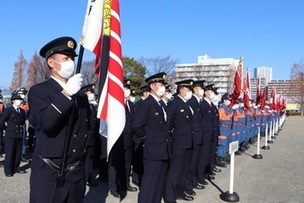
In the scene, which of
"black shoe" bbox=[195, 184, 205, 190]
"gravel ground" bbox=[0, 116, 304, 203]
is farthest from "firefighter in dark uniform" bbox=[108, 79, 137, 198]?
"black shoe" bbox=[195, 184, 205, 190]

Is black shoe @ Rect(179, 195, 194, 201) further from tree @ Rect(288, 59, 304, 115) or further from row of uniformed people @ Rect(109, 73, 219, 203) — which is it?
tree @ Rect(288, 59, 304, 115)

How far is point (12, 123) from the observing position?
841 cm

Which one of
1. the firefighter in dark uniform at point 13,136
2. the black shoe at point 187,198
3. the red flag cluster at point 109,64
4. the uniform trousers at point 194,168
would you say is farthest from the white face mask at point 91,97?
the red flag cluster at point 109,64

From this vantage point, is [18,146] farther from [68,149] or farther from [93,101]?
[68,149]

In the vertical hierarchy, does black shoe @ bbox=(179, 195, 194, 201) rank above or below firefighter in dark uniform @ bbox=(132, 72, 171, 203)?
below

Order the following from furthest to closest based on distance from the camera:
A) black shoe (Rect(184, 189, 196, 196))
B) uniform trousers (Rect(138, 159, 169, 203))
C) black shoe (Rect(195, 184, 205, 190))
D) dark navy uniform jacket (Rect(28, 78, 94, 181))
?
1. black shoe (Rect(195, 184, 205, 190))
2. black shoe (Rect(184, 189, 196, 196))
3. uniform trousers (Rect(138, 159, 169, 203))
4. dark navy uniform jacket (Rect(28, 78, 94, 181))

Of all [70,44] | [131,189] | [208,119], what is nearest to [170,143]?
[131,189]

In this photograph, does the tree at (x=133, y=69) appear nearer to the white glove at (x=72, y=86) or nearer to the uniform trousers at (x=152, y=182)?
the uniform trousers at (x=152, y=182)

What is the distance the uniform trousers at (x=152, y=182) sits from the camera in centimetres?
504

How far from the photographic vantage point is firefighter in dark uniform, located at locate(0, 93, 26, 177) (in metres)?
8.20

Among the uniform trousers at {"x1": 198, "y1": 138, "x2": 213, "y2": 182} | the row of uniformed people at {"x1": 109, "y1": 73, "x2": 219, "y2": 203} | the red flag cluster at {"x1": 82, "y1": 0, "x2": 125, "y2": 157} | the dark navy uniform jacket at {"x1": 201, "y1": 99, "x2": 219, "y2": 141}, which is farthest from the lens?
the dark navy uniform jacket at {"x1": 201, "y1": 99, "x2": 219, "y2": 141}

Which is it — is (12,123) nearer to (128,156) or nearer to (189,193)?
(128,156)

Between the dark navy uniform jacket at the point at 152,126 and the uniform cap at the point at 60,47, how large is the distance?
7.58 ft

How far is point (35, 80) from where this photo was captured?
43.1m
